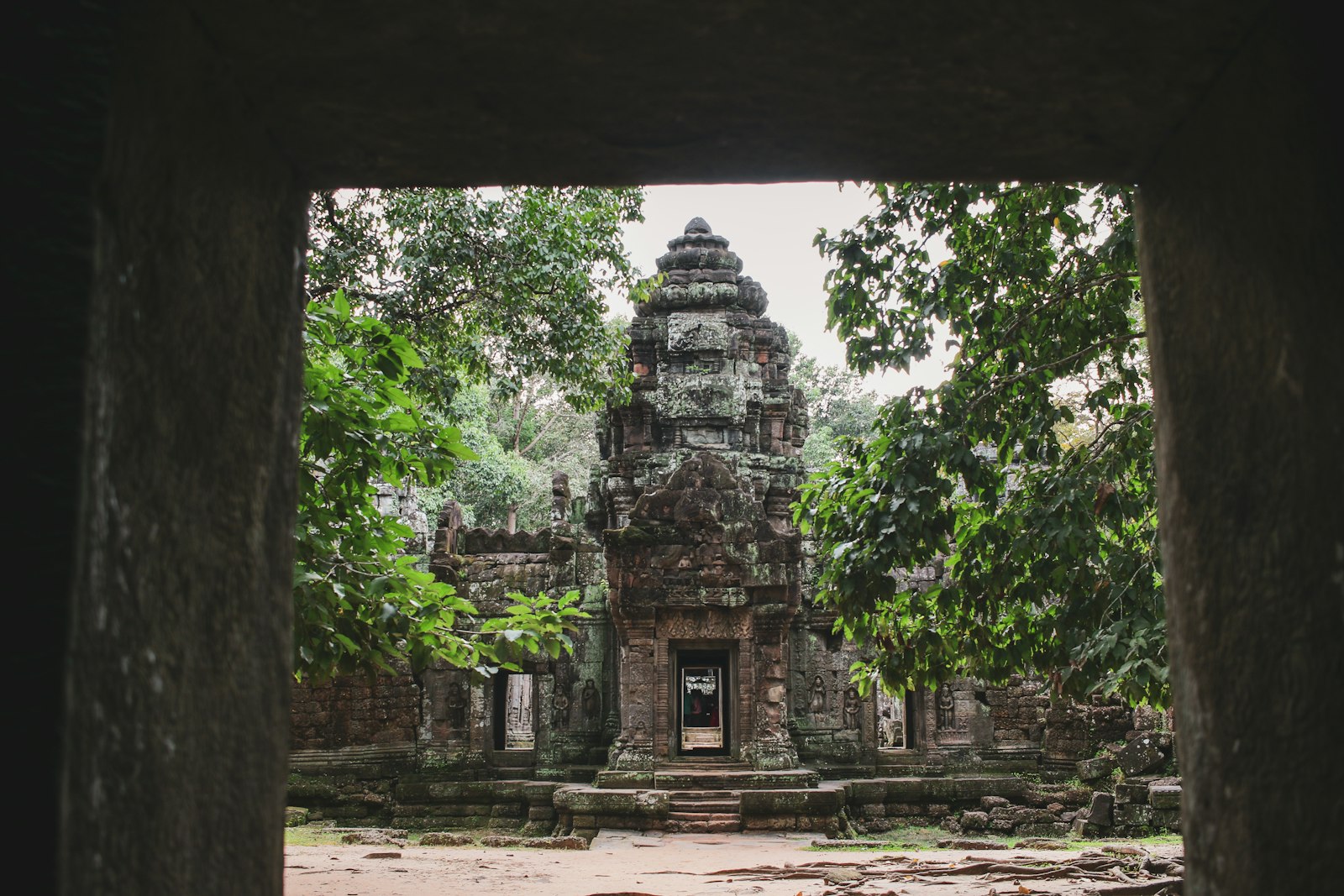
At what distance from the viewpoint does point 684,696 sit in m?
18.6

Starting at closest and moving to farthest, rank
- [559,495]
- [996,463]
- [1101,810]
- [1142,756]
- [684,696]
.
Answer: [996,463]
[1101,810]
[1142,756]
[684,696]
[559,495]

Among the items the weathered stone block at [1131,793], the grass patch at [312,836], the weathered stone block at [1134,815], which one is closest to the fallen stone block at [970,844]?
the weathered stone block at [1134,815]

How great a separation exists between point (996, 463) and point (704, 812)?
312 inches

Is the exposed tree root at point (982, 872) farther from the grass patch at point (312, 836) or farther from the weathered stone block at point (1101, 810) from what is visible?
the grass patch at point (312, 836)

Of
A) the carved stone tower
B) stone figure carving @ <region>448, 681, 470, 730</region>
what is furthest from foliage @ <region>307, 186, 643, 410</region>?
stone figure carving @ <region>448, 681, 470, 730</region>

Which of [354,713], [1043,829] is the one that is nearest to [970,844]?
[1043,829]

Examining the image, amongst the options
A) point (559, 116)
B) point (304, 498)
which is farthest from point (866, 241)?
point (559, 116)

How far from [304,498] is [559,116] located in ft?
12.6

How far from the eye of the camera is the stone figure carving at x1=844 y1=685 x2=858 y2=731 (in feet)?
57.8

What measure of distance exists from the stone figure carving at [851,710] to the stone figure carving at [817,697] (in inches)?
14.0

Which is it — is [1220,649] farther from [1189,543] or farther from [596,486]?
[596,486]

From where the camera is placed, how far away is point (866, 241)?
7.26m

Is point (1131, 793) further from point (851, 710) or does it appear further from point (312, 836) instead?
point (312, 836)

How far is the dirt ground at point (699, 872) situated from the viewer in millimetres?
8406
